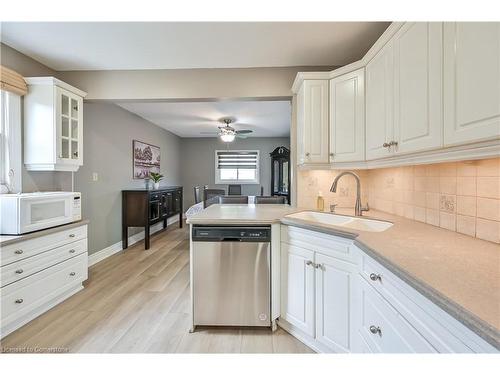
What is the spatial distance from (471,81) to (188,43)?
2092 mm

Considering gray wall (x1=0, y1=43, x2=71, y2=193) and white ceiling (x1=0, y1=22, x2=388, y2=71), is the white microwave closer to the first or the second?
gray wall (x1=0, y1=43, x2=71, y2=193)

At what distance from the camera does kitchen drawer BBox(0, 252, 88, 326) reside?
1764 mm

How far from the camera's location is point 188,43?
216cm

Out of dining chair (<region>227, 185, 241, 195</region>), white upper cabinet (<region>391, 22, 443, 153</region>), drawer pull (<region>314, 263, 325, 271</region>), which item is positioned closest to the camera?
white upper cabinet (<region>391, 22, 443, 153</region>)

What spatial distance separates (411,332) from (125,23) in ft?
8.63

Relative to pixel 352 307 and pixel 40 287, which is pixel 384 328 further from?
pixel 40 287

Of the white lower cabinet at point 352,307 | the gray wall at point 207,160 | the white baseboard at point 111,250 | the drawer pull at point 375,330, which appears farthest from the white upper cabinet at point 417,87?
the gray wall at point 207,160

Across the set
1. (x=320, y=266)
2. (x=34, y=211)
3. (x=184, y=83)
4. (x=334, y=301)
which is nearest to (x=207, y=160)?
(x=184, y=83)

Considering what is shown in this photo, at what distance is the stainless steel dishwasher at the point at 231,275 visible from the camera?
178 cm

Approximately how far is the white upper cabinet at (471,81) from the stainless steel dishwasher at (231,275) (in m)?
1.24

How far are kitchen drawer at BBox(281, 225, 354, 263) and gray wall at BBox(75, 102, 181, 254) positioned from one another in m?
2.88

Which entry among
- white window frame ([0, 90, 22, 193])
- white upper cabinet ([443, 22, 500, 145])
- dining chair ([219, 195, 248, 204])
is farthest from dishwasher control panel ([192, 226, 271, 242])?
white window frame ([0, 90, 22, 193])

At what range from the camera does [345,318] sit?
4.64 ft
